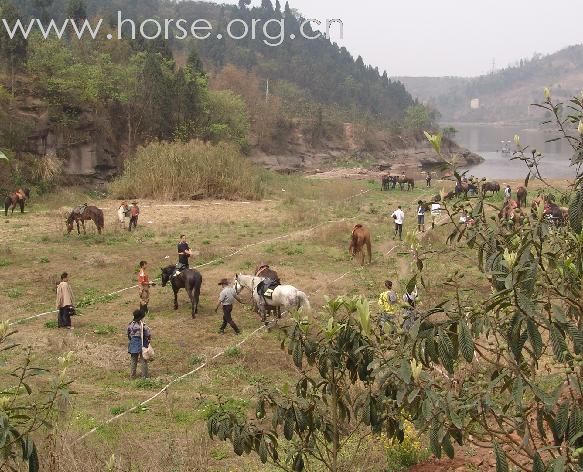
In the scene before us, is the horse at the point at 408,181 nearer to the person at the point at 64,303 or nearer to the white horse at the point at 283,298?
the white horse at the point at 283,298

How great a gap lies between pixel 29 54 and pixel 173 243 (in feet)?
74.7

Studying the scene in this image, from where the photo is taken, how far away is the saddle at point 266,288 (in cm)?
1213

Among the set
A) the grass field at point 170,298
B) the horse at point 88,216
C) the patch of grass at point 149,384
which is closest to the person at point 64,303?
the grass field at point 170,298

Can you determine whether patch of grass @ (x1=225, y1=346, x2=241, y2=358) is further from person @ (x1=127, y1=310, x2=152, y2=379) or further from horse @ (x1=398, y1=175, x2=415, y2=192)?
horse @ (x1=398, y1=175, x2=415, y2=192)

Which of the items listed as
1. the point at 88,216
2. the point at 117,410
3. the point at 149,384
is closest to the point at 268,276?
the point at 149,384

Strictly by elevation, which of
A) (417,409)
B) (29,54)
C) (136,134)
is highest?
(29,54)

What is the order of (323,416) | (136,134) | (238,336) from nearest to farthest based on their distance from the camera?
(323,416)
(238,336)
(136,134)

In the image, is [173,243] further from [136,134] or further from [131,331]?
[136,134]

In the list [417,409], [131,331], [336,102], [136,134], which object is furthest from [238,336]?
[336,102]

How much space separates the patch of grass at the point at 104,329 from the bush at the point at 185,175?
17.1 m

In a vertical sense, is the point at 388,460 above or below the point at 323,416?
below

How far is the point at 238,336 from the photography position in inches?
461

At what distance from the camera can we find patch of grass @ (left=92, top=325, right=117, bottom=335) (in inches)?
468

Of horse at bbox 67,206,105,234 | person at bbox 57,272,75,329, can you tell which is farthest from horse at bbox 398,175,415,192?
person at bbox 57,272,75,329
